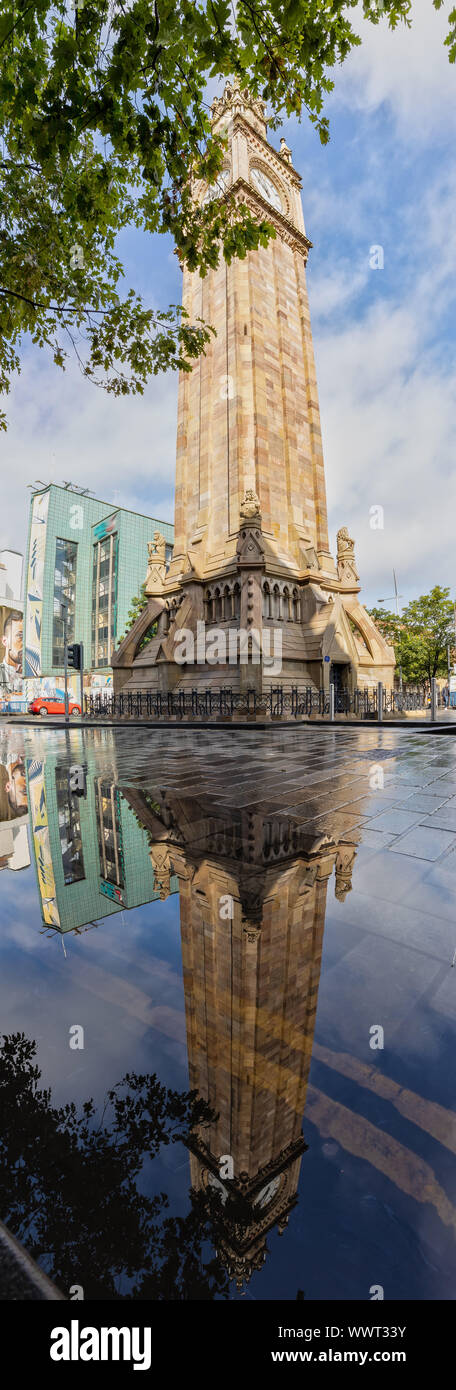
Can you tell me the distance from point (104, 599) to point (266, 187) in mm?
43136

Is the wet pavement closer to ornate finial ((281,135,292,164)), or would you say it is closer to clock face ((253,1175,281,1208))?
clock face ((253,1175,281,1208))

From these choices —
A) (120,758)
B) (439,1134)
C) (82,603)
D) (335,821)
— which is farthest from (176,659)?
(82,603)

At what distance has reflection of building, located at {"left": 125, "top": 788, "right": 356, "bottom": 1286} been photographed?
1040 mm

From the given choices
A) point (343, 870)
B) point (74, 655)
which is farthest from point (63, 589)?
point (343, 870)

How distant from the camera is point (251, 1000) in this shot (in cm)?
161

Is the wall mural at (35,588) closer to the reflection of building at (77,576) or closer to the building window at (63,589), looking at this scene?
the reflection of building at (77,576)

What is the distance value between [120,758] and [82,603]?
57519 millimetres

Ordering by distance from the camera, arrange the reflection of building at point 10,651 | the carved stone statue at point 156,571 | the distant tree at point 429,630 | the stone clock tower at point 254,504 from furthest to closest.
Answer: the reflection of building at point 10,651, the distant tree at point 429,630, the carved stone statue at point 156,571, the stone clock tower at point 254,504

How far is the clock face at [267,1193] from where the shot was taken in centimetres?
100

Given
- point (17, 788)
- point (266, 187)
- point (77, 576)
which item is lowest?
point (17, 788)

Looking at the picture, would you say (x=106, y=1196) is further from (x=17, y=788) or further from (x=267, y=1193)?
(x=17, y=788)

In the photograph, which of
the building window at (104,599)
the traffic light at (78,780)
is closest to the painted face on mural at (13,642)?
the building window at (104,599)

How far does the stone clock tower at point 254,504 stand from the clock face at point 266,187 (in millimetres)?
107
